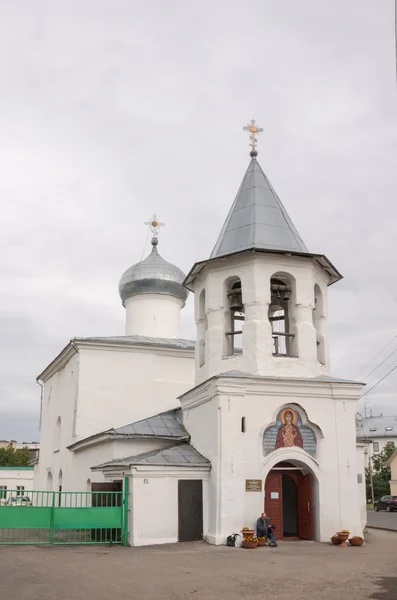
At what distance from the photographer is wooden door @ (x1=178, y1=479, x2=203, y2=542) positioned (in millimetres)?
14422

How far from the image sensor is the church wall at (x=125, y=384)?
66.8ft

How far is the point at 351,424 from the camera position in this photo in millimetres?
15648

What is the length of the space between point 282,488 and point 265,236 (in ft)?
20.2

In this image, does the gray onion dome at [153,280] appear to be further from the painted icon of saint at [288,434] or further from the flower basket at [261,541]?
the flower basket at [261,541]

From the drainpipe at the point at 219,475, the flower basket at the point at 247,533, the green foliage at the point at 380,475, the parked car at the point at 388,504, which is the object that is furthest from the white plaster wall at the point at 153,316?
the green foliage at the point at 380,475

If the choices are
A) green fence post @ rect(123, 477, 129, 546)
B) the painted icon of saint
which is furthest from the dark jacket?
green fence post @ rect(123, 477, 129, 546)

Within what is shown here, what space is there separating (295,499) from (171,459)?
3.49 metres

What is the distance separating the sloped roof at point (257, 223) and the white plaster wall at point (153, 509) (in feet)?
18.9

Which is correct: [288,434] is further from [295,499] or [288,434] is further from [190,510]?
[190,510]

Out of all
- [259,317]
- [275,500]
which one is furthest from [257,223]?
[275,500]

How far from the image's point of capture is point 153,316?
2400 centimetres

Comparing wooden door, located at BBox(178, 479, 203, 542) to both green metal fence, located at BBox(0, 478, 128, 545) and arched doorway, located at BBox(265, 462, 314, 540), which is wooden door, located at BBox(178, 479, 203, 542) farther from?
arched doorway, located at BBox(265, 462, 314, 540)

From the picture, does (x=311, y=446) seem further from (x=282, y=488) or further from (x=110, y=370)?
(x=110, y=370)

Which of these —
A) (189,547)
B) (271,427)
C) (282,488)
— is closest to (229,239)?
(271,427)
